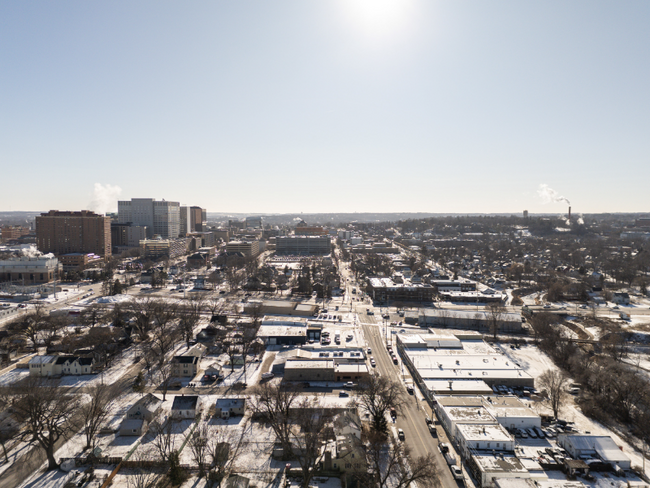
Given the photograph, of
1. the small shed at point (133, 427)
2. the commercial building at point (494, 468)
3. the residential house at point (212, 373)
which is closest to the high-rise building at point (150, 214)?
the residential house at point (212, 373)

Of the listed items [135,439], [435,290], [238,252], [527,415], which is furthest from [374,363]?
[238,252]

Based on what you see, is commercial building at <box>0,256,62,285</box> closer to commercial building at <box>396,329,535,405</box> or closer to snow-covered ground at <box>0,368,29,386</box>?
snow-covered ground at <box>0,368,29,386</box>

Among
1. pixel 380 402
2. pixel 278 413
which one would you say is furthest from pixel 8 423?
pixel 380 402

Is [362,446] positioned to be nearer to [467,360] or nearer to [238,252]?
[467,360]

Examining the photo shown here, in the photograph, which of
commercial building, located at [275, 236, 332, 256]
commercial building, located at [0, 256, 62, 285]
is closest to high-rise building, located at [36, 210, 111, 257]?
commercial building, located at [0, 256, 62, 285]

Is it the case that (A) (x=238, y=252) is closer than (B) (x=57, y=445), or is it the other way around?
(B) (x=57, y=445)

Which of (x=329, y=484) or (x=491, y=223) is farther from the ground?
(x=491, y=223)
